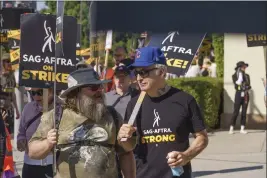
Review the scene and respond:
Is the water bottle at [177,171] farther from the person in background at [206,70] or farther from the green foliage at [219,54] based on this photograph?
the person in background at [206,70]

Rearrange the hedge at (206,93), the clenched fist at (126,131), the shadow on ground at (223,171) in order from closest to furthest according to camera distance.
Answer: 1. the clenched fist at (126,131)
2. the shadow on ground at (223,171)
3. the hedge at (206,93)

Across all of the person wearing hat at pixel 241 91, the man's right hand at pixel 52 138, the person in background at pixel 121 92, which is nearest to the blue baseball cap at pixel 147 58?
the man's right hand at pixel 52 138

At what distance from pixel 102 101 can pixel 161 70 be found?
0.51 meters

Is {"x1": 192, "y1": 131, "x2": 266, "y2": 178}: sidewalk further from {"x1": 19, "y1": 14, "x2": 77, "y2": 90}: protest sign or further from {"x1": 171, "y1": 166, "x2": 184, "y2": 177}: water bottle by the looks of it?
{"x1": 171, "y1": 166, "x2": 184, "y2": 177}: water bottle

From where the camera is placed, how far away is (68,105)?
4383 mm

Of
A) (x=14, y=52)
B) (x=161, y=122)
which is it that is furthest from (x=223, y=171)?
(x=161, y=122)

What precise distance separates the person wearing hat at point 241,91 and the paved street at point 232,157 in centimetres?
31

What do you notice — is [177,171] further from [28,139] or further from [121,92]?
[121,92]

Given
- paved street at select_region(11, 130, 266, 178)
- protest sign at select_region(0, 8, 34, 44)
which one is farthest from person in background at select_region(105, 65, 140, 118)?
protest sign at select_region(0, 8, 34, 44)

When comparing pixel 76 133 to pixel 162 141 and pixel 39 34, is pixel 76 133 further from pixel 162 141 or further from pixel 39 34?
pixel 39 34

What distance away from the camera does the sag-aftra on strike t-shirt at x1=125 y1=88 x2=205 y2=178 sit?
4535mm

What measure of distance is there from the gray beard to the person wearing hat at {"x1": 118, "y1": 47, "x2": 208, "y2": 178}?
1.19ft

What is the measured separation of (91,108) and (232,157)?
783 cm

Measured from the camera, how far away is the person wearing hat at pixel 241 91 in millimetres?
14422
